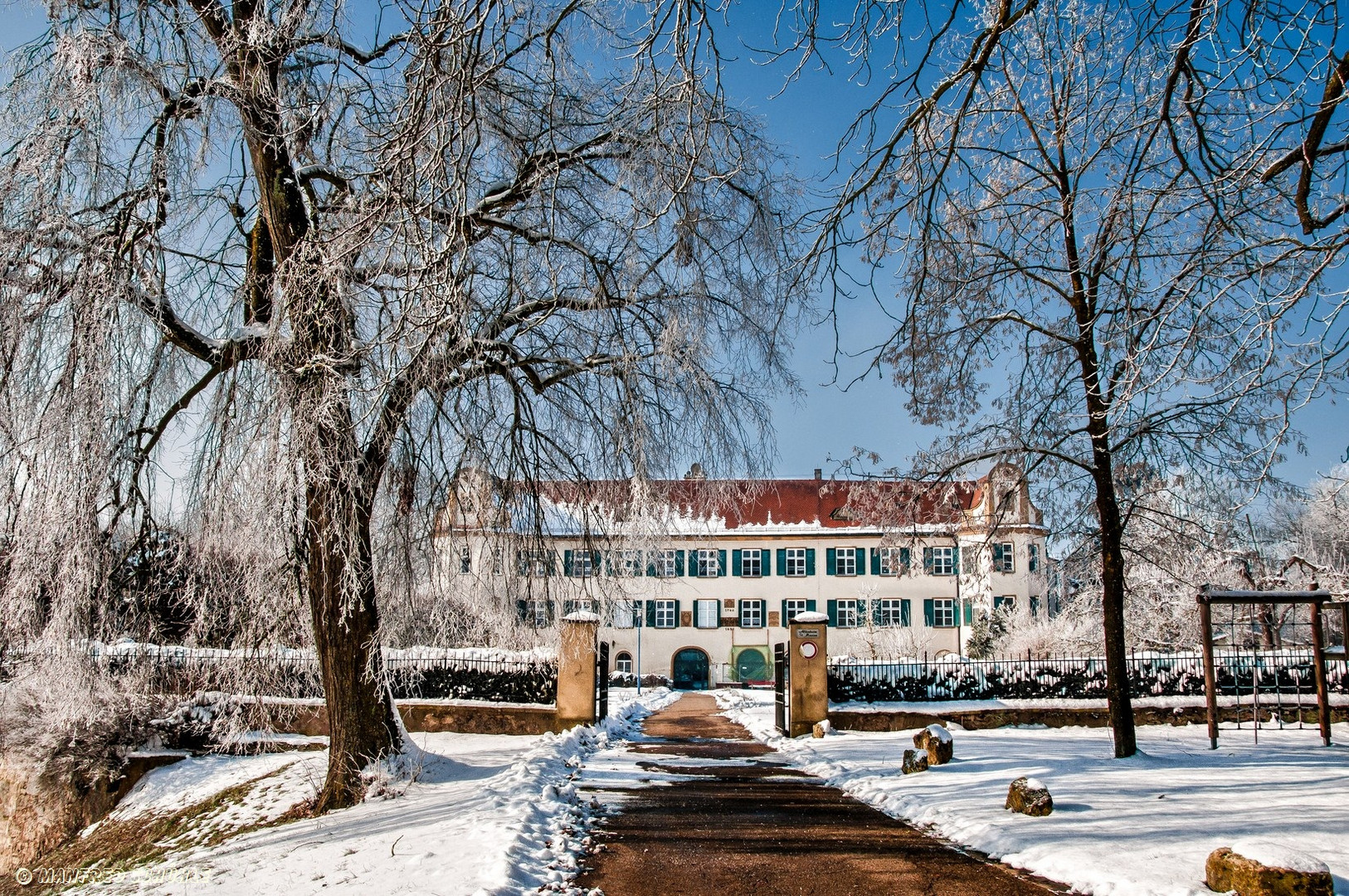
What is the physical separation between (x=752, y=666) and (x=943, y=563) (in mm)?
10488

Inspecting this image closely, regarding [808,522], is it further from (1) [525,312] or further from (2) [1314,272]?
(2) [1314,272]

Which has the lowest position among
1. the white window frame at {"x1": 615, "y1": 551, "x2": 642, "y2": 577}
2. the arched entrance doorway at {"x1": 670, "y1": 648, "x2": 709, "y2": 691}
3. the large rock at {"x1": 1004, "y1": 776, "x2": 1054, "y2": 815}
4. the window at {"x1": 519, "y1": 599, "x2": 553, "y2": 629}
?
the arched entrance doorway at {"x1": 670, "y1": 648, "x2": 709, "y2": 691}

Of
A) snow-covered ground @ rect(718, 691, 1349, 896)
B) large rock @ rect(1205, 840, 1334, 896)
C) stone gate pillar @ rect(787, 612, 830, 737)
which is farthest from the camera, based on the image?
stone gate pillar @ rect(787, 612, 830, 737)

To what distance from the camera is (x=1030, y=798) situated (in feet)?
21.9

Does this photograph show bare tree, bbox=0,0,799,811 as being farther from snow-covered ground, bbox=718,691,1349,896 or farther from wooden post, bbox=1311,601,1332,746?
wooden post, bbox=1311,601,1332,746

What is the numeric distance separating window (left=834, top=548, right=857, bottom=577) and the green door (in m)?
5.65

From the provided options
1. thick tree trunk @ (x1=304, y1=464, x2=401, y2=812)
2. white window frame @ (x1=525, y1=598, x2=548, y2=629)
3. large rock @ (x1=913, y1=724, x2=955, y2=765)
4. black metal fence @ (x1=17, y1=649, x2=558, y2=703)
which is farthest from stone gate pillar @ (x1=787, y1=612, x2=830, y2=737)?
thick tree trunk @ (x1=304, y1=464, x2=401, y2=812)

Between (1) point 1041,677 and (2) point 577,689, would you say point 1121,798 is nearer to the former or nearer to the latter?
(2) point 577,689

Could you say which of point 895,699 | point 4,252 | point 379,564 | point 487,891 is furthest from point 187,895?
point 895,699

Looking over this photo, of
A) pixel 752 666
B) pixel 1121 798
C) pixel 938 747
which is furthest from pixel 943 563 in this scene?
pixel 1121 798

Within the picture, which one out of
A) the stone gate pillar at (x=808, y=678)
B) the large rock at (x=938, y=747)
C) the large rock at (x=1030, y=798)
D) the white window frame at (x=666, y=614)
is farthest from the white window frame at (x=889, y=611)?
the large rock at (x=1030, y=798)

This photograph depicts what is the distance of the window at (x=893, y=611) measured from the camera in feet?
142

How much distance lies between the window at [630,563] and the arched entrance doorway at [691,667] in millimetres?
35681

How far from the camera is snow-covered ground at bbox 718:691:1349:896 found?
5195mm
